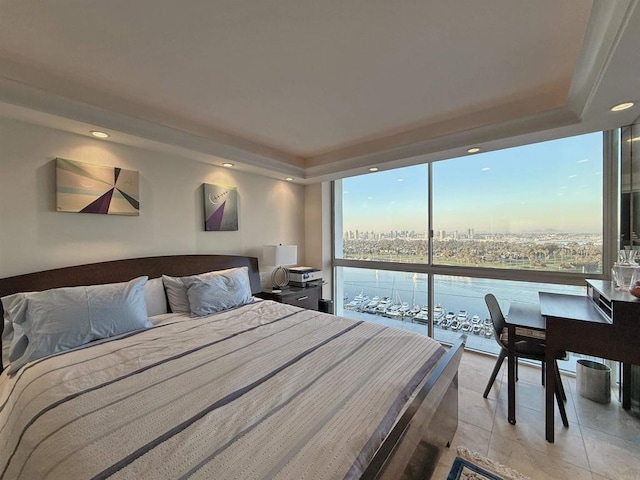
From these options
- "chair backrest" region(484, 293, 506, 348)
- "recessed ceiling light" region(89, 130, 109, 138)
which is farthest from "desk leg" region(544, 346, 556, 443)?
"recessed ceiling light" region(89, 130, 109, 138)

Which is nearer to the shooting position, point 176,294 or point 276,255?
point 176,294

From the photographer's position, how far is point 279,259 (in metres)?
3.64

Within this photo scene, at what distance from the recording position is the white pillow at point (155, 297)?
2536 mm

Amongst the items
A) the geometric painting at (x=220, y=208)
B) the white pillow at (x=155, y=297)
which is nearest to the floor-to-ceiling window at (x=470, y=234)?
the geometric painting at (x=220, y=208)

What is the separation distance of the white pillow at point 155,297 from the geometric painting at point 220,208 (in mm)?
864

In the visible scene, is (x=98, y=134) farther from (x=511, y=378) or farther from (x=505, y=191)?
(x=505, y=191)

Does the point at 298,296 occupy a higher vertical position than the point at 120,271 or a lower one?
lower

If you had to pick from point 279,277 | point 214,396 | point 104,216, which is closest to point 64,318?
point 104,216

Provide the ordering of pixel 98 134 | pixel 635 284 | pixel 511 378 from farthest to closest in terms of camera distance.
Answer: pixel 98 134, pixel 511 378, pixel 635 284

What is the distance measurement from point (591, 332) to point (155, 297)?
3.43 meters

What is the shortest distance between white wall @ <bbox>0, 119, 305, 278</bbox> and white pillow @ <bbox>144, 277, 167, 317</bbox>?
1.22ft

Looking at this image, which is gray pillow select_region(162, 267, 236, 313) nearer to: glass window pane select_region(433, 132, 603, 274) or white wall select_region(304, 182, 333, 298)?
white wall select_region(304, 182, 333, 298)

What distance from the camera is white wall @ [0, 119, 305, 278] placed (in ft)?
6.83

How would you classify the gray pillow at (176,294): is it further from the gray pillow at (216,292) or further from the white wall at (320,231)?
the white wall at (320,231)
